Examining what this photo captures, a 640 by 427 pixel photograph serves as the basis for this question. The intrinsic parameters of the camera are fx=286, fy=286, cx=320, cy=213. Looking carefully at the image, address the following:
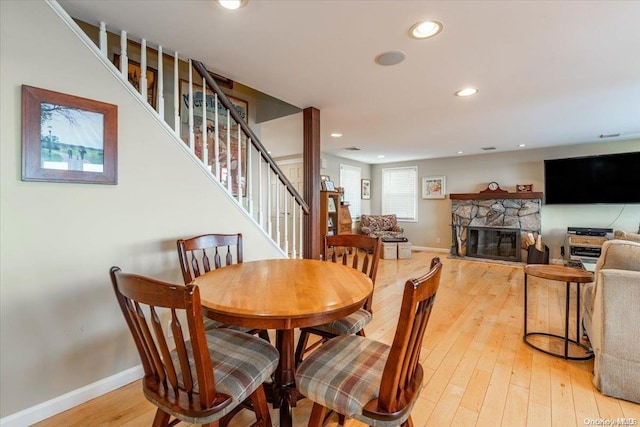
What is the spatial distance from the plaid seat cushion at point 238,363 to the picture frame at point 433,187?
6.42 m

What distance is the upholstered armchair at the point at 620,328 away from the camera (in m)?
1.67

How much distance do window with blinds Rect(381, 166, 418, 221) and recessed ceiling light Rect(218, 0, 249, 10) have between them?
6.32 meters

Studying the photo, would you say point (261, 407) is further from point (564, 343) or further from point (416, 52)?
point (564, 343)

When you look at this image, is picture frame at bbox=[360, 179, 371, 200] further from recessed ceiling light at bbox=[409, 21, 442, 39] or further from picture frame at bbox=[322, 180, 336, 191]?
recessed ceiling light at bbox=[409, 21, 442, 39]

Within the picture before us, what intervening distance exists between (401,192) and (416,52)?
566 centimetres

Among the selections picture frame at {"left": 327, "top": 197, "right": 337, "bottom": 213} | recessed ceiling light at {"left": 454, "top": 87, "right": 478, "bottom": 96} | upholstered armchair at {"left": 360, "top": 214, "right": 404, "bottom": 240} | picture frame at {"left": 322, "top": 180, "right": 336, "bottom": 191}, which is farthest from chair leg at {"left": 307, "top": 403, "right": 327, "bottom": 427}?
upholstered armchair at {"left": 360, "top": 214, "right": 404, "bottom": 240}

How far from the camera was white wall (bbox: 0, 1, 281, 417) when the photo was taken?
1427mm

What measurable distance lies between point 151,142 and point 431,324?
2849 millimetres

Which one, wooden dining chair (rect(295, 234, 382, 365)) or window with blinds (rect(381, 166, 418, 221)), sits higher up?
window with blinds (rect(381, 166, 418, 221))

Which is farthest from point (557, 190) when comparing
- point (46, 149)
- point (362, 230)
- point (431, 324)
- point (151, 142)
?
point (46, 149)

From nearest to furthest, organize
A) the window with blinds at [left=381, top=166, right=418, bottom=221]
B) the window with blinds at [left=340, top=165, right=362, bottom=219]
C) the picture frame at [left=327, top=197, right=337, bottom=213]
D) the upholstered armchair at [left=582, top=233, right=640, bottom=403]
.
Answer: the upholstered armchair at [left=582, top=233, right=640, bottom=403] → the picture frame at [left=327, top=197, right=337, bottom=213] → the window with blinds at [left=340, top=165, right=362, bottom=219] → the window with blinds at [left=381, top=166, right=418, bottom=221]

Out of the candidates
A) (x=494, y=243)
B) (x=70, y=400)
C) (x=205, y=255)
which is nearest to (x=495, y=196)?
(x=494, y=243)

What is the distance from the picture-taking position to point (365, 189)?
302 inches

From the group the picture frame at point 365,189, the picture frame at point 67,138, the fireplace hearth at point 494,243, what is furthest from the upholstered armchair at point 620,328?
the picture frame at point 365,189
